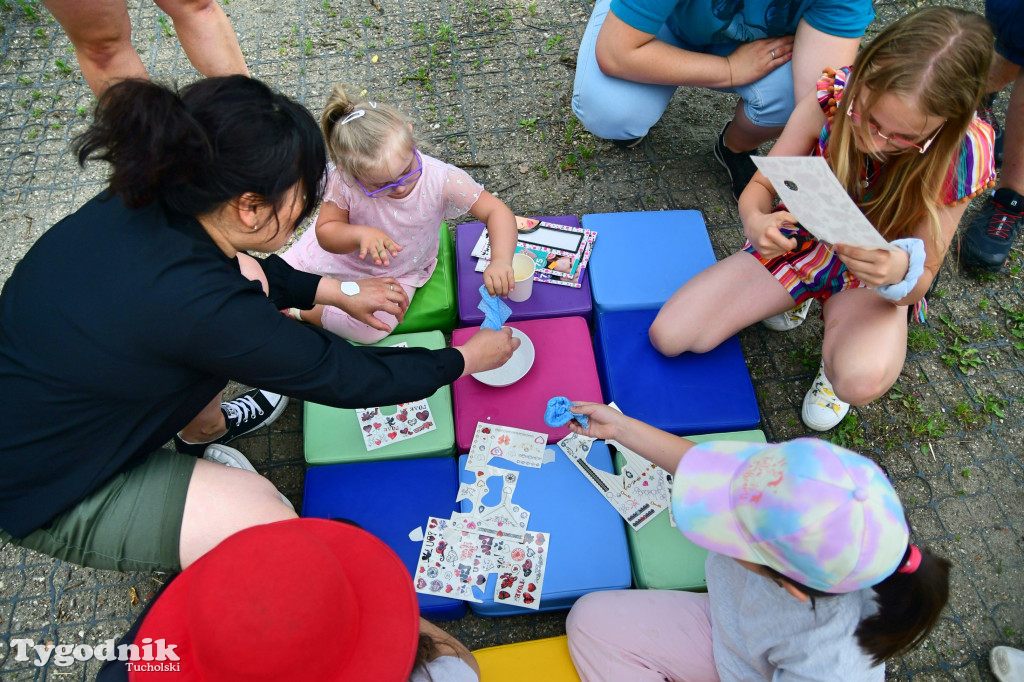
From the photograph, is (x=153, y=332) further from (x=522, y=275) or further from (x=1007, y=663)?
(x=1007, y=663)

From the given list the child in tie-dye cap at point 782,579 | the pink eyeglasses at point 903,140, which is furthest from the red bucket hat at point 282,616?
the pink eyeglasses at point 903,140

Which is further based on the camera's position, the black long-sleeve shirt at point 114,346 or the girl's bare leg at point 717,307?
the girl's bare leg at point 717,307

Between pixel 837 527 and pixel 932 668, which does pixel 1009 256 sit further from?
pixel 837 527

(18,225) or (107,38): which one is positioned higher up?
(107,38)

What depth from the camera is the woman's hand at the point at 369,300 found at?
242 centimetres

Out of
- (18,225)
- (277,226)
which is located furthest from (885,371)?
(18,225)

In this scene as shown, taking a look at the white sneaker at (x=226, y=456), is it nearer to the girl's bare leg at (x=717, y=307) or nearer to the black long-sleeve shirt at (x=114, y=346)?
Result: the black long-sleeve shirt at (x=114, y=346)

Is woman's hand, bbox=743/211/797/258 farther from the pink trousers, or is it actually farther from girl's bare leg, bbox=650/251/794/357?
the pink trousers

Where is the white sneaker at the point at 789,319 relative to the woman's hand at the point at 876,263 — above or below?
below

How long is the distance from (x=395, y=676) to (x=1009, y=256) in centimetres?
360

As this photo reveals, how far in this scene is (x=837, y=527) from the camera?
1265 mm

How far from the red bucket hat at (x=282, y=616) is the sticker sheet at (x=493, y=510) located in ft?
2.57

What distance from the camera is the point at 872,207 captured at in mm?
2223

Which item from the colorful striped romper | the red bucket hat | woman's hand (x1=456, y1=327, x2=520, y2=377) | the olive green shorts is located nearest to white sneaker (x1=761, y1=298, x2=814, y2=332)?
the colorful striped romper
